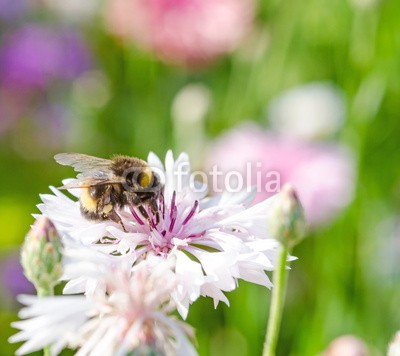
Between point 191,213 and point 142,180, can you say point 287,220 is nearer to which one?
point 191,213

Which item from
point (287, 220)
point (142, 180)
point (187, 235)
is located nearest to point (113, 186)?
point (142, 180)

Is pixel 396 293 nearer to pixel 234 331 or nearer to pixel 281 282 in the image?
pixel 234 331

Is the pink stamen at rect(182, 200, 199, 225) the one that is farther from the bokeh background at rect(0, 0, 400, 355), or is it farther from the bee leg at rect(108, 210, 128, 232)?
the bokeh background at rect(0, 0, 400, 355)

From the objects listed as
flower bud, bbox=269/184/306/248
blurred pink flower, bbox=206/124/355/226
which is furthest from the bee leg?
blurred pink flower, bbox=206/124/355/226

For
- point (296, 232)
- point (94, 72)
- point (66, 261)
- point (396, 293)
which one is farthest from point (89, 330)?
point (94, 72)

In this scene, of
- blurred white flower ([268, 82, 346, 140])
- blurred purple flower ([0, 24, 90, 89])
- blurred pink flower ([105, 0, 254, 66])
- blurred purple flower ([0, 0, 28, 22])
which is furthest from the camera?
blurred purple flower ([0, 0, 28, 22])

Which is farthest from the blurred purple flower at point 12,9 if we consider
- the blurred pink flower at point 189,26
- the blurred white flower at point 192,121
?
the blurred white flower at point 192,121

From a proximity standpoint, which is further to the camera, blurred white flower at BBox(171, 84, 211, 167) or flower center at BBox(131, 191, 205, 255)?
blurred white flower at BBox(171, 84, 211, 167)
